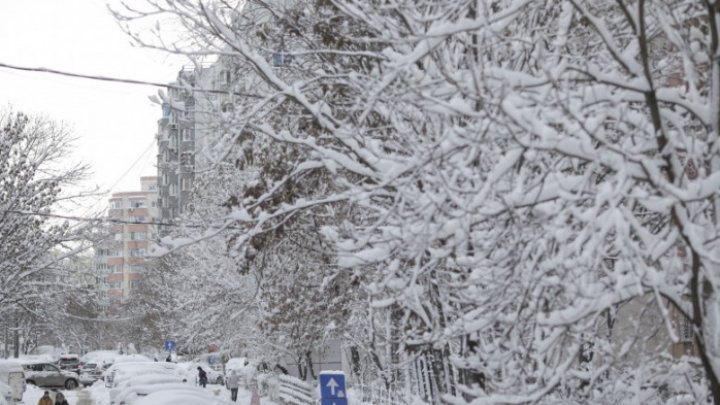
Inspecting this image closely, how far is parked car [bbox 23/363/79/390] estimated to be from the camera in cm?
6081

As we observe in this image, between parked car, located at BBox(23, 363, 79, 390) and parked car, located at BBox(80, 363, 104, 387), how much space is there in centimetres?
536

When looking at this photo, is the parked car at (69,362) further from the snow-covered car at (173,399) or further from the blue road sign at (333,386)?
the blue road sign at (333,386)

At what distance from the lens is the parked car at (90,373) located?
67.6 m

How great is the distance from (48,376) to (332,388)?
46.9 metres

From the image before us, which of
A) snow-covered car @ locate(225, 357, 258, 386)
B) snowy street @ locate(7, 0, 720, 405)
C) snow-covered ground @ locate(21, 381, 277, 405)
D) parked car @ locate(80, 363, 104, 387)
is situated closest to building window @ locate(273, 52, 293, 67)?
snowy street @ locate(7, 0, 720, 405)

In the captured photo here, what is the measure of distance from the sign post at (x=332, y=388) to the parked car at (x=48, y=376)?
46.5 meters

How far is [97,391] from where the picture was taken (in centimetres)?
5741

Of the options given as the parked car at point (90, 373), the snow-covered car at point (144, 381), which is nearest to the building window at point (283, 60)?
the snow-covered car at point (144, 381)

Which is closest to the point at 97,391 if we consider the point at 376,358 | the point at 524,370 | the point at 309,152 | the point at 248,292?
the point at 248,292

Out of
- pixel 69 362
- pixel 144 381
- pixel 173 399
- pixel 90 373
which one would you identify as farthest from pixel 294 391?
pixel 69 362

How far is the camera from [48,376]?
6109cm

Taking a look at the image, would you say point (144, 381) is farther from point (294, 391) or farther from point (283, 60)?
point (283, 60)

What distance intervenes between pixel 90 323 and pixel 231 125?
9202 centimetres

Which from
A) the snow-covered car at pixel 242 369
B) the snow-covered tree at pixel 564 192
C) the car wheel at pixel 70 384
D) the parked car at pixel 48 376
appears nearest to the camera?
the snow-covered tree at pixel 564 192
